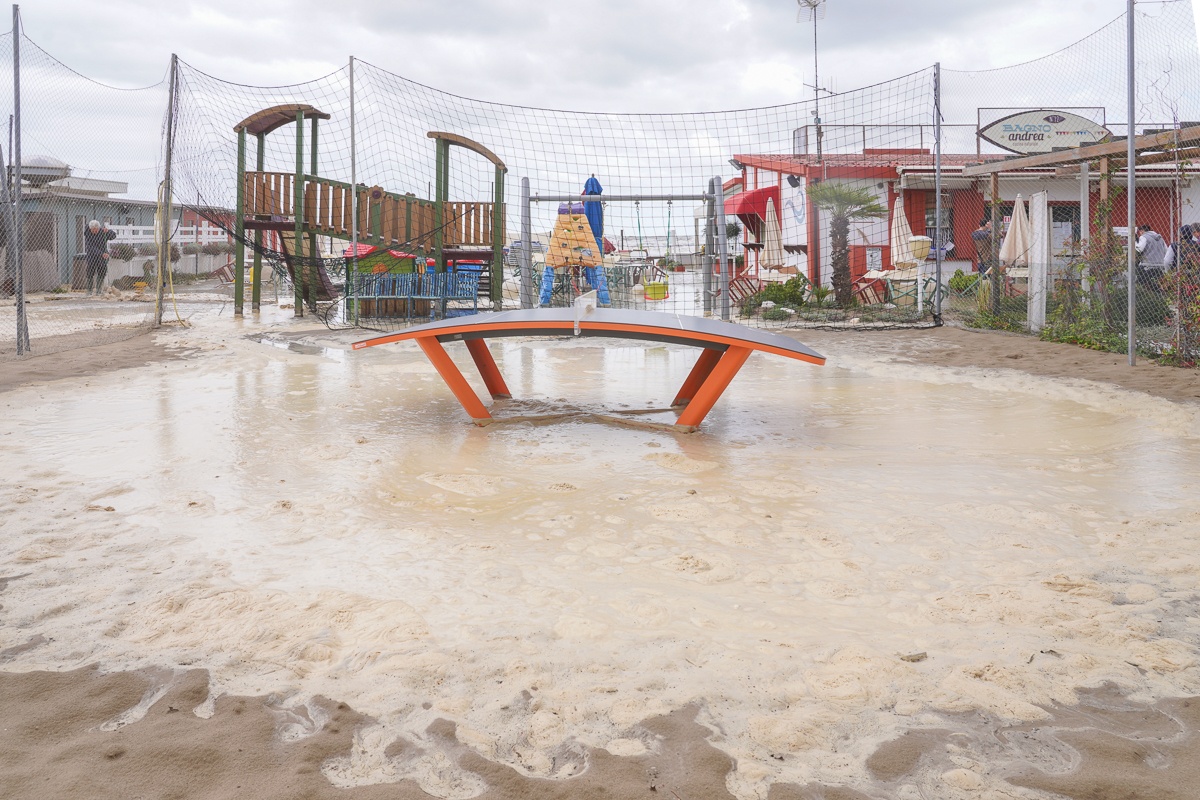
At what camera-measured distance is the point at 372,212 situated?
42.5 ft

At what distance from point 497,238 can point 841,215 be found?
5759 millimetres

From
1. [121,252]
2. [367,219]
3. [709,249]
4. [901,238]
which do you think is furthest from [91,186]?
[901,238]

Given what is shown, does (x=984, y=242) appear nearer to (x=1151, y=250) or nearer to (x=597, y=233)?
(x=1151, y=250)

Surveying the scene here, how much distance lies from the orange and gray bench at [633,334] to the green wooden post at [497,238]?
7.59 meters

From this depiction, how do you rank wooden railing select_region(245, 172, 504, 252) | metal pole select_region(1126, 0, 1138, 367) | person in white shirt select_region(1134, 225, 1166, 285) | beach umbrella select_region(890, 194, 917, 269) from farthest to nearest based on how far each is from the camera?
beach umbrella select_region(890, 194, 917, 269), wooden railing select_region(245, 172, 504, 252), person in white shirt select_region(1134, 225, 1166, 285), metal pole select_region(1126, 0, 1138, 367)

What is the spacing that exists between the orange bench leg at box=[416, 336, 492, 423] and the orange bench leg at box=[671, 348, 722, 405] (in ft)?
4.76

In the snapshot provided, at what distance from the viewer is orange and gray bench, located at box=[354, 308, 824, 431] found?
5.44m

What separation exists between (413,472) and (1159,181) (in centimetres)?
1921

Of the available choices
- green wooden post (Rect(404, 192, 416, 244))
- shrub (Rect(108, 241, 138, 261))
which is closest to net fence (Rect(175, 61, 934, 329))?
green wooden post (Rect(404, 192, 416, 244))

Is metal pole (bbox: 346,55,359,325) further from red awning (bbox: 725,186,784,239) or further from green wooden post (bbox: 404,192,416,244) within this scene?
red awning (bbox: 725,186,784,239)

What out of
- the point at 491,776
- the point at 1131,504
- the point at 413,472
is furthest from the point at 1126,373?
the point at 491,776

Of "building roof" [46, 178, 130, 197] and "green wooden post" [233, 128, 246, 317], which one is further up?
"building roof" [46, 178, 130, 197]

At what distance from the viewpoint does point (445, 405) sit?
6.62 m

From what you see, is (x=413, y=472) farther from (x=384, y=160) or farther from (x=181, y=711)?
(x=384, y=160)
